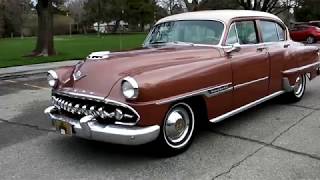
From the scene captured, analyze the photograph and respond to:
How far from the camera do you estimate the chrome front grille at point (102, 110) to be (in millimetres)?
4781

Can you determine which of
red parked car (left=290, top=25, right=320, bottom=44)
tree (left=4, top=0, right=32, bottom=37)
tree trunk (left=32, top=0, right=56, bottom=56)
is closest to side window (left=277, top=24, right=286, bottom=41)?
tree trunk (left=32, top=0, right=56, bottom=56)

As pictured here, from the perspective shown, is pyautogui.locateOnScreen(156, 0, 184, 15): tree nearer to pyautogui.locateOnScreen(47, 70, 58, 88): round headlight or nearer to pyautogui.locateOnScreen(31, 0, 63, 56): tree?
pyautogui.locateOnScreen(31, 0, 63, 56): tree

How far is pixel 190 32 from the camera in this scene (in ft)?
21.4

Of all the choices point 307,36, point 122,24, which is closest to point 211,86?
point 307,36

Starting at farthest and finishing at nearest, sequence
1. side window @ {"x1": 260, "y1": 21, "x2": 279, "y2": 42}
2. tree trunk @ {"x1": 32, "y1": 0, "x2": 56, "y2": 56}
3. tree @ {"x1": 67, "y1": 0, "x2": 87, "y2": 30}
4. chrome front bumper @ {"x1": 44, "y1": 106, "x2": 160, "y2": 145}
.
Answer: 1. tree @ {"x1": 67, "y1": 0, "x2": 87, "y2": 30}
2. tree trunk @ {"x1": 32, "y1": 0, "x2": 56, "y2": 56}
3. side window @ {"x1": 260, "y1": 21, "x2": 279, "y2": 42}
4. chrome front bumper @ {"x1": 44, "y1": 106, "x2": 160, "y2": 145}

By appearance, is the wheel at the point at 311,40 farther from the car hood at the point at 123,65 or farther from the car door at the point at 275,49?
the car hood at the point at 123,65

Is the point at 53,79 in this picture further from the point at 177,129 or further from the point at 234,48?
the point at 234,48

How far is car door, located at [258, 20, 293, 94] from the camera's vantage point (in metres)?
7.13

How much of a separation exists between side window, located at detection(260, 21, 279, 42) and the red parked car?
75.6 feet

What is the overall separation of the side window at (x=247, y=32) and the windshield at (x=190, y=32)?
39 centimetres

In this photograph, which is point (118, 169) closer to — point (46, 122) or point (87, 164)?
point (87, 164)

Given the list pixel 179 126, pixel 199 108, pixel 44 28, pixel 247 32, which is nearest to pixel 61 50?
pixel 44 28

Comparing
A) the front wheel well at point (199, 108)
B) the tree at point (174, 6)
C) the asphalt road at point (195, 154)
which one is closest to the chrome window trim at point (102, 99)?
the asphalt road at point (195, 154)

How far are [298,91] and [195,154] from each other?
12.3 ft
